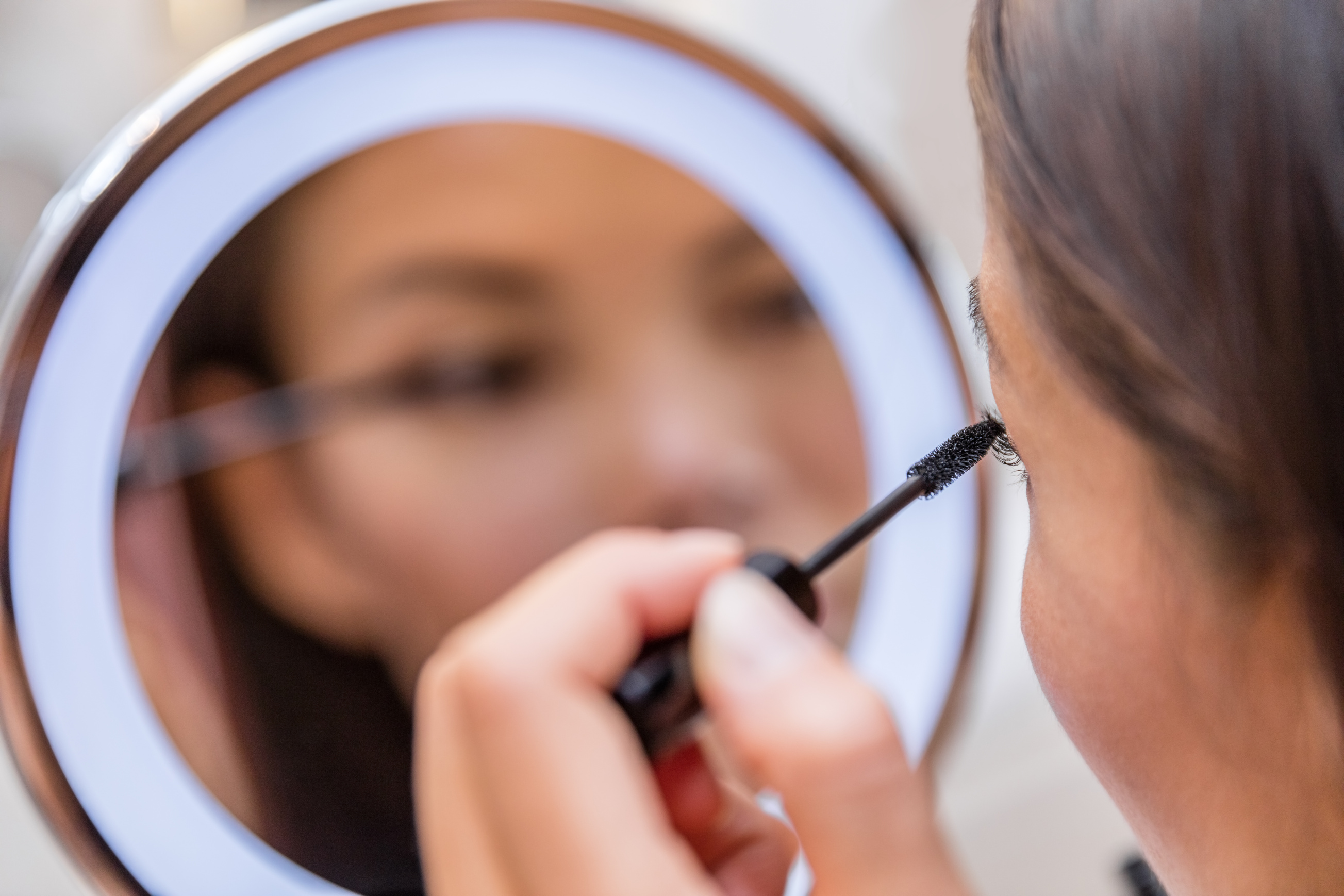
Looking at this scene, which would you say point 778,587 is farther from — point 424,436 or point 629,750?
point 424,436

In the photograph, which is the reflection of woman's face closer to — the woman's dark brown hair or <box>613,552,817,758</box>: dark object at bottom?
<box>613,552,817,758</box>: dark object at bottom

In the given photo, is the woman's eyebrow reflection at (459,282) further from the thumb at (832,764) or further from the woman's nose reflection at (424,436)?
the thumb at (832,764)

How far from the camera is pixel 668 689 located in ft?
1.31

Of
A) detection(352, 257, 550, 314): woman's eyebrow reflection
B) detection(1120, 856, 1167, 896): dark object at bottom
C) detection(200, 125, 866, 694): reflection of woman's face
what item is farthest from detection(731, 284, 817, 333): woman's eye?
detection(1120, 856, 1167, 896): dark object at bottom

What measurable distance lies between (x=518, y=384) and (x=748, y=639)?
0.85 feet

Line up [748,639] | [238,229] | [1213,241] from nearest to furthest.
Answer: [1213,241]
[748,639]
[238,229]

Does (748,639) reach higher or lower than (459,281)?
lower

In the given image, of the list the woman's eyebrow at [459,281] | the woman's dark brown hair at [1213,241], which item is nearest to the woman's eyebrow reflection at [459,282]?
the woman's eyebrow at [459,281]

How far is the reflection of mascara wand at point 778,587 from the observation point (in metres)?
0.40

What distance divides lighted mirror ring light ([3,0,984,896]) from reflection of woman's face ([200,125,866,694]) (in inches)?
1.0

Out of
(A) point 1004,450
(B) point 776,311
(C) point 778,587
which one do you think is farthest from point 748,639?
(B) point 776,311

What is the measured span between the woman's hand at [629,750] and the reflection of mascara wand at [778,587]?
0.03 ft

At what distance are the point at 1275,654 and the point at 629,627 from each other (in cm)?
23

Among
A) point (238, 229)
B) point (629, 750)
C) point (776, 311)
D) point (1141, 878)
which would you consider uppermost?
point (238, 229)
